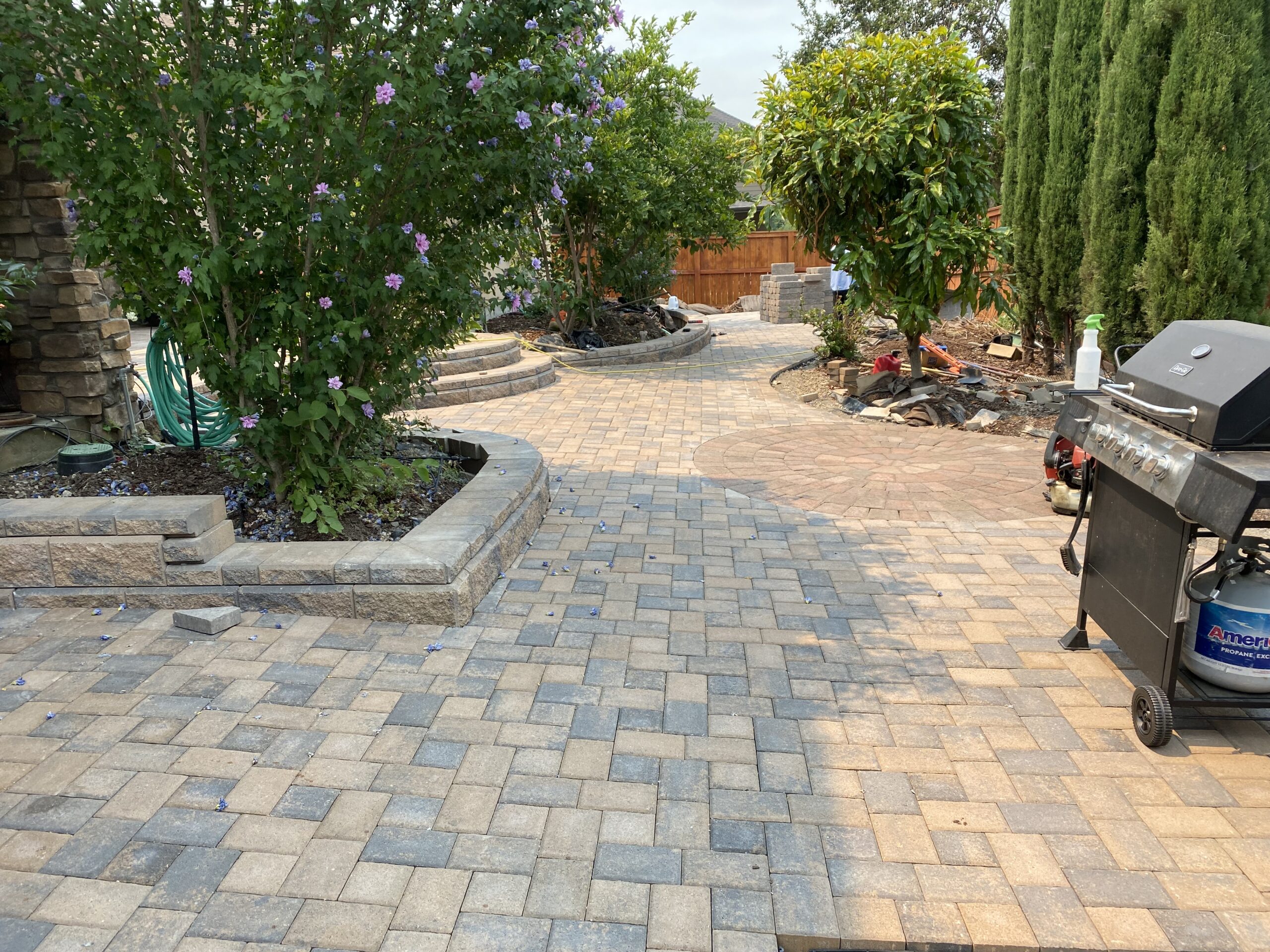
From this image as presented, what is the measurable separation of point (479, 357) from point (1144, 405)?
8.39 metres

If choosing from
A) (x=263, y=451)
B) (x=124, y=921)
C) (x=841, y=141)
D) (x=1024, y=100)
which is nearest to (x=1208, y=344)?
(x=124, y=921)

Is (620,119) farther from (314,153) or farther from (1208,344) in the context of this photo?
(1208,344)

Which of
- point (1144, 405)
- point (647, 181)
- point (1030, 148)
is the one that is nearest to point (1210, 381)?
point (1144, 405)

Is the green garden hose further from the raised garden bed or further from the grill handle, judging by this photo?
the grill handle

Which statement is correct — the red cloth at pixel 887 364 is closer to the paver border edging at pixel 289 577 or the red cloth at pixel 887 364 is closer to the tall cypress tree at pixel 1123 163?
the tall cypress tree at pixel 1123 163

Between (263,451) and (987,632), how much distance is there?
12.0 feet

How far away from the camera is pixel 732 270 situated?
2392 cm

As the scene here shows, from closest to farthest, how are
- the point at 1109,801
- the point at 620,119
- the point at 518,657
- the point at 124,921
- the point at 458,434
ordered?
1. the point at 124,921
2. the point at 1109,801
3. the point at 518,657
4. the point at 458,434
5. the point at 620,119

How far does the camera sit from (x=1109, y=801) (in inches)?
111

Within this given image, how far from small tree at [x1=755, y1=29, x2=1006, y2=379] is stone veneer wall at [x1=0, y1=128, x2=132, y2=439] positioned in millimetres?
6469

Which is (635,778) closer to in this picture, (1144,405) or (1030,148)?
(1144,405)

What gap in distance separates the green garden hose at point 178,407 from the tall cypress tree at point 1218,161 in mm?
7735

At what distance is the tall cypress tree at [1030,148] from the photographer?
9.45 metres

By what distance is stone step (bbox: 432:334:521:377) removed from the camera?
10117 millimetres
